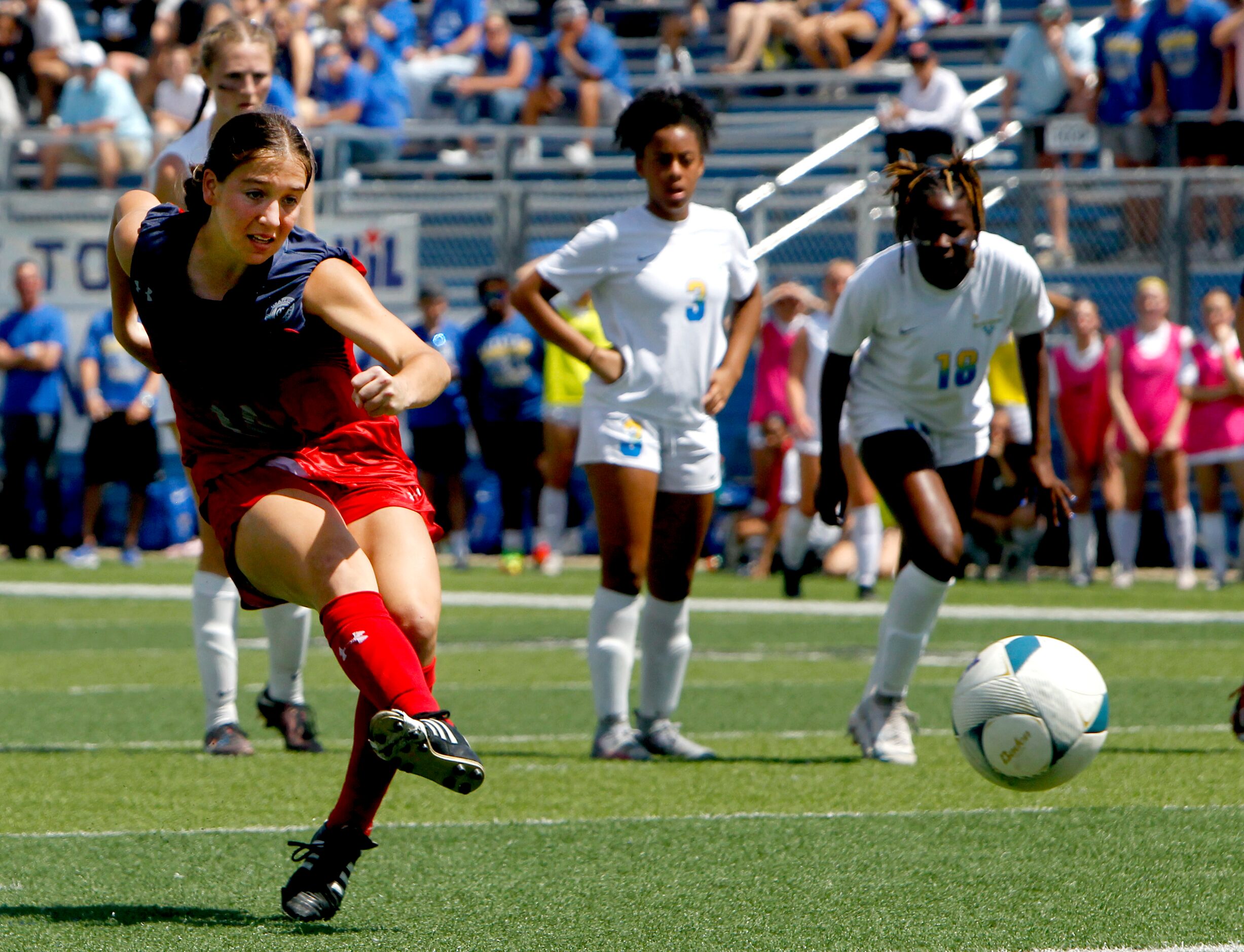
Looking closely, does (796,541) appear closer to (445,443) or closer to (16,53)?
(445,443)

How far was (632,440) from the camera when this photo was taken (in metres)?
6.25

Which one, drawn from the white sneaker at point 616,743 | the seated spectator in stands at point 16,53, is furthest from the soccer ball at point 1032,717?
the seated spectator in stands at point 16,53

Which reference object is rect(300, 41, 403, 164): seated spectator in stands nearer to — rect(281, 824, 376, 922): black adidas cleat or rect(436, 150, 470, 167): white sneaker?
rect(436, 150, 470, 167): white sneaker

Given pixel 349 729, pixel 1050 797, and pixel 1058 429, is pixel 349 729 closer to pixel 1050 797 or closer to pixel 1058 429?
pixel 1050 797

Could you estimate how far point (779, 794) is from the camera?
564 cm

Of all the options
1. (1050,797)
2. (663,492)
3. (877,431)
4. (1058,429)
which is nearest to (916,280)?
(877,431)

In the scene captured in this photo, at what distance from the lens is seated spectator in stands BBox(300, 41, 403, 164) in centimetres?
1794

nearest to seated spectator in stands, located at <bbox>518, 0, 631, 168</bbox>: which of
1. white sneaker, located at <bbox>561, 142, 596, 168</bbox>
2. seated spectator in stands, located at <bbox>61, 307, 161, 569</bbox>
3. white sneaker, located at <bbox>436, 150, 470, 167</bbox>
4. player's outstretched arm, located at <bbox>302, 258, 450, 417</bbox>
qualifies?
white sneaker, located at <bbox>561, 142, 596, 168</bbox>

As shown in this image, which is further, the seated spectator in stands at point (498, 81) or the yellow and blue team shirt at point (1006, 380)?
the seated spectator in stands at point (498, 81)

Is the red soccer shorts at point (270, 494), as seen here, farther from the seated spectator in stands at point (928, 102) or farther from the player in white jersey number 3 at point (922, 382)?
the seated spectator in stands at point (928, 102)

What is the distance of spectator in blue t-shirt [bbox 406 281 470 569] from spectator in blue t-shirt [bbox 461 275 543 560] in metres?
0.16

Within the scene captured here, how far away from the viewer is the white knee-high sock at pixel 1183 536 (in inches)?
544

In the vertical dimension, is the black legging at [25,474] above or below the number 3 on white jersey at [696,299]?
below

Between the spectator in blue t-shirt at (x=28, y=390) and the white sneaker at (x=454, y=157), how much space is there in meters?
4.14
